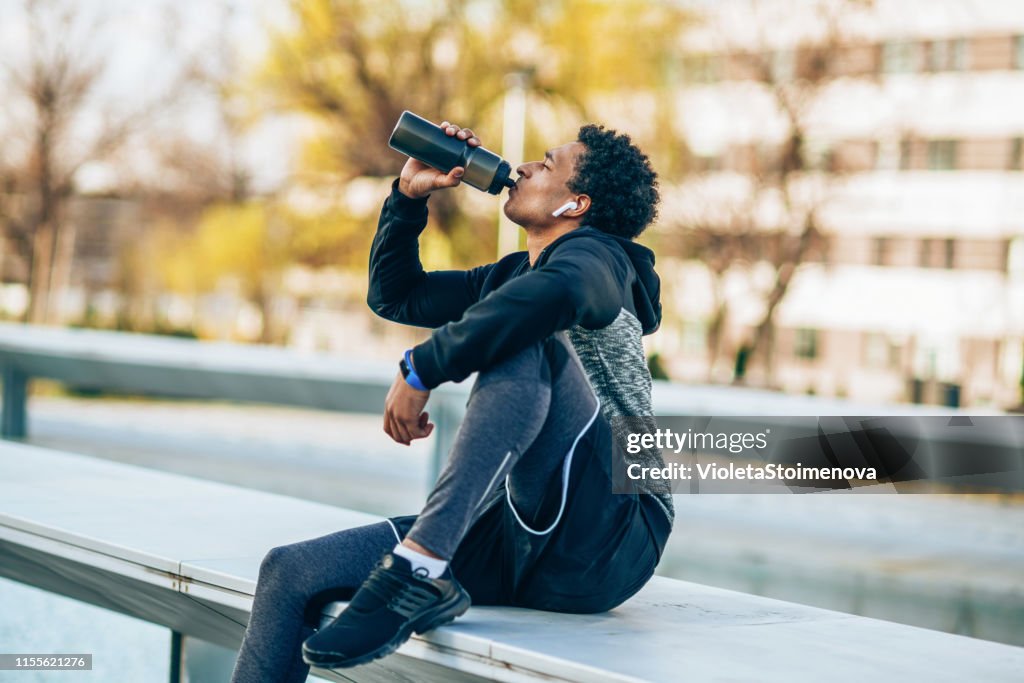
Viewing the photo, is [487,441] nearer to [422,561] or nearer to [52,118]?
[422,561]

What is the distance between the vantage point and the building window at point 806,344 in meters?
43.7

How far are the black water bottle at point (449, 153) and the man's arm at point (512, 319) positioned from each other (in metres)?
0.53

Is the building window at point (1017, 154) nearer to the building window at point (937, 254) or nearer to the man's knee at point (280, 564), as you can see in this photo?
the building window at point (937, 254)

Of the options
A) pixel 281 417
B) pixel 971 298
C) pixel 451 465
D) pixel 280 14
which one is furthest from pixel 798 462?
pixel 971 298

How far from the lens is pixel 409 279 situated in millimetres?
3479

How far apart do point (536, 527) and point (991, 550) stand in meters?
6.80

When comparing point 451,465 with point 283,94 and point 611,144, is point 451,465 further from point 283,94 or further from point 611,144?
point 283,94

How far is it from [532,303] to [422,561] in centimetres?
53

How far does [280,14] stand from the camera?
26.1 metres

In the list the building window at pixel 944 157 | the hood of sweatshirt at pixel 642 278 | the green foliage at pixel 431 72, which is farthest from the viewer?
the building window at pixel 944 157

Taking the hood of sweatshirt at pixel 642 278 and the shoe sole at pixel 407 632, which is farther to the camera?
the hood of sweatshirt at pixel 642 278

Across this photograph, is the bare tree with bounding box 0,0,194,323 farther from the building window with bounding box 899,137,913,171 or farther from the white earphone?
the white earphone

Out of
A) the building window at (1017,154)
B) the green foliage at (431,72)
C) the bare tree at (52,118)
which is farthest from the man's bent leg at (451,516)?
the building window at (1017,154)

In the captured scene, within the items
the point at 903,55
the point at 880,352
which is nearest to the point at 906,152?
the point at 903,55
